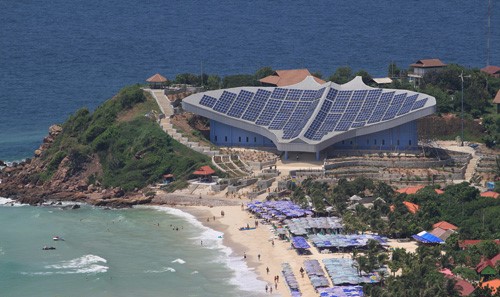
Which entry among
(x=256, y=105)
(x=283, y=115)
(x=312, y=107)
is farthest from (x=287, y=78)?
(x=312, y=107)

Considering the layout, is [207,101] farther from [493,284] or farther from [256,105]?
[493,284]

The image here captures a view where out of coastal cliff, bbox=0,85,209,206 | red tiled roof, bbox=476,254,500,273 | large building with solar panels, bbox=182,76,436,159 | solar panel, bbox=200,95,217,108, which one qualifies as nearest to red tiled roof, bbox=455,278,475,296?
red tiled roof, bbox=476,254,500,273

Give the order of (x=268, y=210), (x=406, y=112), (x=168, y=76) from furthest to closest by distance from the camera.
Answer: (x=168, y=76) < (x=406, y=112) < (x=268, y=210)

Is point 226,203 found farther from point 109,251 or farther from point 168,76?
point 168,76

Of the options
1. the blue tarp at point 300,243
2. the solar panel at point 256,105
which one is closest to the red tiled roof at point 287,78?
the solar panel at point 256,105

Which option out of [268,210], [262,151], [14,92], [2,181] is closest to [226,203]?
[268,210]
